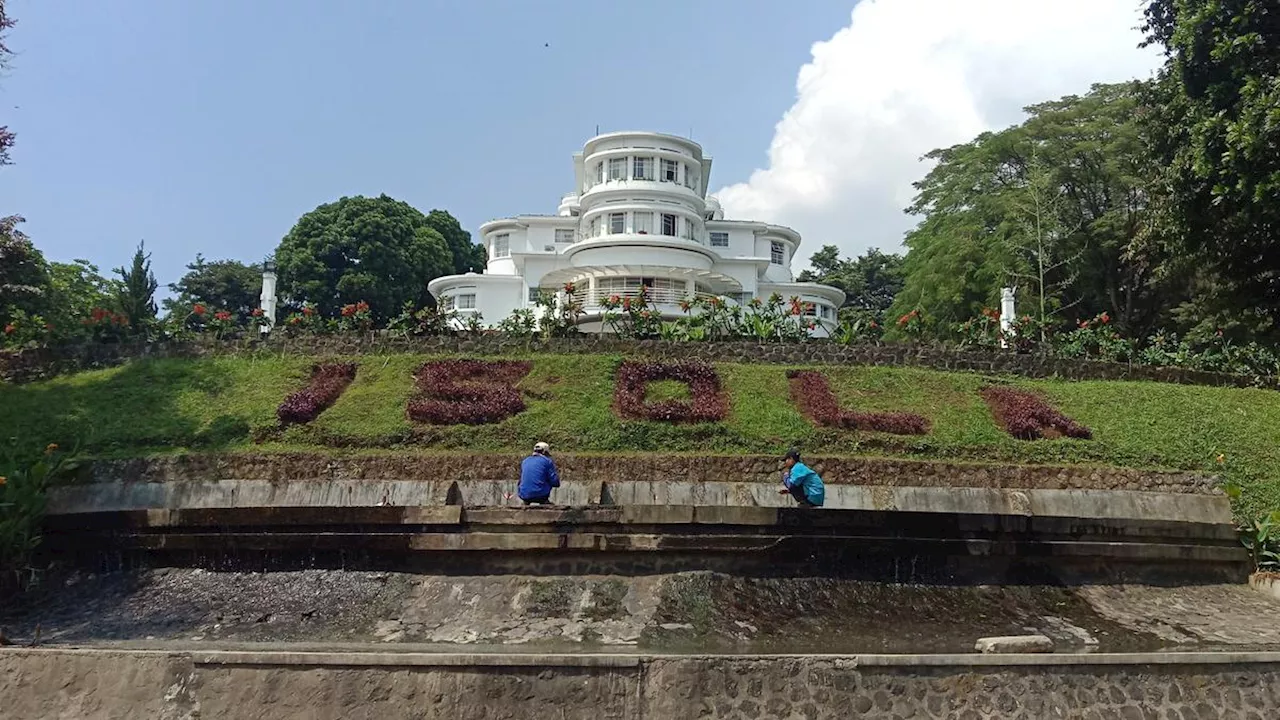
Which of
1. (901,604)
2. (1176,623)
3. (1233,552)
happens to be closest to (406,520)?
(901,604)

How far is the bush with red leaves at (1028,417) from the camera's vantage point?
15352mm

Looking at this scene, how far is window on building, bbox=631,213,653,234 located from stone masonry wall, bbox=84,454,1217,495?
86.3 ft

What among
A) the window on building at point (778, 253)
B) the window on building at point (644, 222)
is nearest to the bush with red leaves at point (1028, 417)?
the window on building at point (644, 222)

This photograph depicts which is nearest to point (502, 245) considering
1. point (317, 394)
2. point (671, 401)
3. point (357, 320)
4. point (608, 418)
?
point (357, 320)

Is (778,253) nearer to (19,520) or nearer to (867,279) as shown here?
(867,279)

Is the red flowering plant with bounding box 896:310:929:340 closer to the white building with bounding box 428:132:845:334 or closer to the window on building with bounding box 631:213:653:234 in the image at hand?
the white building with bounding box 428:132:845:334

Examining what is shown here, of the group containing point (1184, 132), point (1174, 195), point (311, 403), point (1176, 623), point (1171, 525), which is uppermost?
point (1184, 132)

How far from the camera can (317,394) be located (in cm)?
1572

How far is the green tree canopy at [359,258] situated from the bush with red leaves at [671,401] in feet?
108

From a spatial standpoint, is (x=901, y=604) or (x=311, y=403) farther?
(x=311, y=403)

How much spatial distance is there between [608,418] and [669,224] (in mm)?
25798

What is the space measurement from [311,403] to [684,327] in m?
7.83

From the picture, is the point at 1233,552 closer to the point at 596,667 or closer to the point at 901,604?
the point at 901,604

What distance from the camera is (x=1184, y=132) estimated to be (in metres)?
16.5
